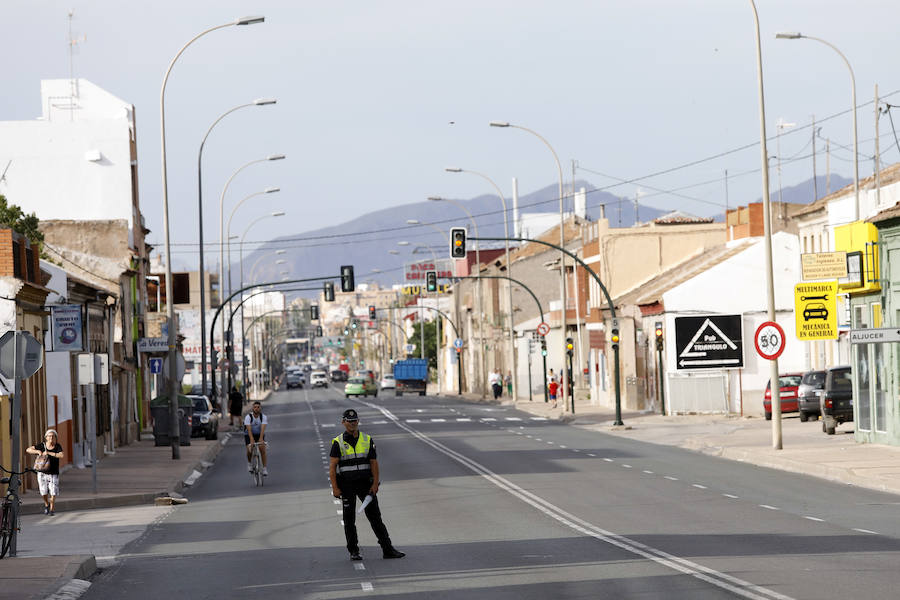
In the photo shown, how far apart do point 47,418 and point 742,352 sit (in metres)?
26.5

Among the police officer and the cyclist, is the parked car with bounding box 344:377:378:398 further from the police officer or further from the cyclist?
the police officer

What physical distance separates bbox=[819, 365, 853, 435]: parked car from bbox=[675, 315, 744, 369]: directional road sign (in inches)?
540

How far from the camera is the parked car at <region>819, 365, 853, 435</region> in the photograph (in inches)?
1414

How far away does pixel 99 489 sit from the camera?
28.6 m

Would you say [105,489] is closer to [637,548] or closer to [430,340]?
[637,548]

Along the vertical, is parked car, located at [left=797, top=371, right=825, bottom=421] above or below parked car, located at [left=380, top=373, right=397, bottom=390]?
above

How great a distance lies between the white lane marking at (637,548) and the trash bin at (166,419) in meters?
17.2

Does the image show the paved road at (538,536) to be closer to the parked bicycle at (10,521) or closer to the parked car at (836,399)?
the parked bicycle at (10,521)

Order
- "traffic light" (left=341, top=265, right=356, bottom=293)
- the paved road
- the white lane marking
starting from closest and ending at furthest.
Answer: the white lane marking → the paved road → "traffic light" (left=341, top=265, right=356, bottom=293)

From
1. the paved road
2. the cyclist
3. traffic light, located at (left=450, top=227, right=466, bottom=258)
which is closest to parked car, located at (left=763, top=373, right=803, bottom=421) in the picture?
traffic light, located at (left=450, top=227, right=466, bottom=258)

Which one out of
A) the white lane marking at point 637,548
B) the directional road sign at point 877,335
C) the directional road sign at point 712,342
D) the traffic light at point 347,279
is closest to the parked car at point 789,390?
the directional road sign at point 712,342

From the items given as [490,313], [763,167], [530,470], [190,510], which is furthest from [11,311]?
[490,313]

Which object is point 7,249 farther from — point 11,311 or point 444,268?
point 444,268

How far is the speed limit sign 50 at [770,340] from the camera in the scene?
30.7 meters
